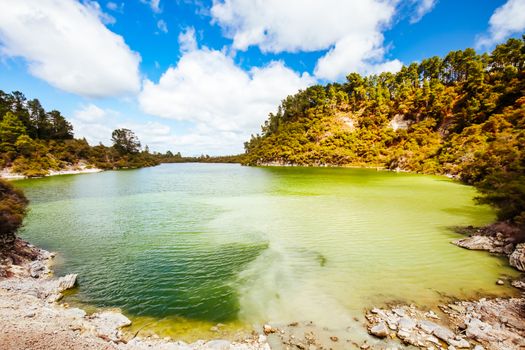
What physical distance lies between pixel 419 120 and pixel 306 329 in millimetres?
109981

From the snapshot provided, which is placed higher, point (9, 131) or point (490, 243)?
point (9, 131)

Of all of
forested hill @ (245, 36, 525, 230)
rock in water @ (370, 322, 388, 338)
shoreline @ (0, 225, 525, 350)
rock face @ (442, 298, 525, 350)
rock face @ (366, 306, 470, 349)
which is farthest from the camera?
forested hill @ (245, 36, 525, 230)

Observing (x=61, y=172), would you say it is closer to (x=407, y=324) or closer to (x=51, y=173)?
(x=51, y=173)

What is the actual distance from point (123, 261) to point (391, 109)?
4728 inches

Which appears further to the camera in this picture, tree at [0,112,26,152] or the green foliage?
tree at [0,112,26,152]

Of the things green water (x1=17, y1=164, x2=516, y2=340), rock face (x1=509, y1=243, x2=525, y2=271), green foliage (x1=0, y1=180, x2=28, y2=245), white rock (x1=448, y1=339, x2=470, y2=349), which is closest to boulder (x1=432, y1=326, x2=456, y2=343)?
white rock (x1=448, y1=339, x2=470, y2=349)

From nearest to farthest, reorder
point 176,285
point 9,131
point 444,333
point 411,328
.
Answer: point 444,333, point 411,328, point 176,285, point 9,131

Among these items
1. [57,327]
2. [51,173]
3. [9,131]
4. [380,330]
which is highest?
[9,131]

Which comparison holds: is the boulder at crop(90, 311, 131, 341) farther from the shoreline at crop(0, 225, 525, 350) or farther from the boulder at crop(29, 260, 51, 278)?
the boulder at crop(29, 260, 51, 278)

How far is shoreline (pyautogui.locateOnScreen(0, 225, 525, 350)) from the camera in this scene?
6223 millimetres

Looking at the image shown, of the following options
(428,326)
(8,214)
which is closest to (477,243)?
(428,326)

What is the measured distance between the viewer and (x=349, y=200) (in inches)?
1099

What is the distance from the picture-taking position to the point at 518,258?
11211mm

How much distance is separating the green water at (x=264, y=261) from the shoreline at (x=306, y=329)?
642 millimetres
